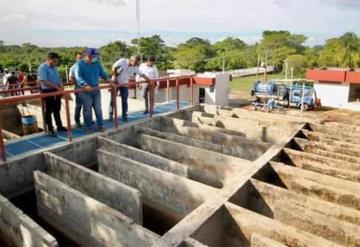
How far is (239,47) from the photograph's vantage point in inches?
3012

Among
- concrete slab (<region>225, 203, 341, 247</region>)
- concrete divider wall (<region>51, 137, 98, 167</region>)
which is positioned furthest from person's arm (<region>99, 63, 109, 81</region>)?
concrete slab (<region>225, 203, 341, 247</region>)

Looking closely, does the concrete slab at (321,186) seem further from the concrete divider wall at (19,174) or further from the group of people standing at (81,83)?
the concrete divider wall at (19,174)

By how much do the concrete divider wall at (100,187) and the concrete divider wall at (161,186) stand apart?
2.26 ft

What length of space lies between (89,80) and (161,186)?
115 inches

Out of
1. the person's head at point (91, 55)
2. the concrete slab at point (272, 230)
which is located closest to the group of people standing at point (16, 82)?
the person's head at point (91, 55)

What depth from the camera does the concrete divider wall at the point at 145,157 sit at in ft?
18.5

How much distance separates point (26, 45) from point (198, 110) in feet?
314

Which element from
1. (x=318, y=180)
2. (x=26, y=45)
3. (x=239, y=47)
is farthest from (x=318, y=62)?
(x=26, y=45)

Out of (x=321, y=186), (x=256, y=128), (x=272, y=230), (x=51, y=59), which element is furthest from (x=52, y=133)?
(x=321, y=186)

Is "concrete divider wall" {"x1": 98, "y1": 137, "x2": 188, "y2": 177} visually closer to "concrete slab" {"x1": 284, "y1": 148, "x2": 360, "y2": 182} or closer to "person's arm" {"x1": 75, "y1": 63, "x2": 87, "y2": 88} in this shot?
"person's arm" {"x1": 75, "y1": 63, "x2": 87, "y2": 88}

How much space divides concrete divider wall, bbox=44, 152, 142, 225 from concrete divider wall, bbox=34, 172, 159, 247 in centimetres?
48

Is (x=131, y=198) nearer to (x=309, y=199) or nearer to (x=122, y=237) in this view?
(x=122, y=237)

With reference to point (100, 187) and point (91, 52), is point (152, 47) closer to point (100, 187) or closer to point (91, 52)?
point (91, 52)

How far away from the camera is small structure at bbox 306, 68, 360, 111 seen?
64.7 ft
